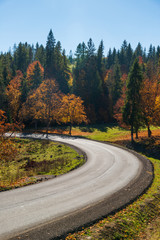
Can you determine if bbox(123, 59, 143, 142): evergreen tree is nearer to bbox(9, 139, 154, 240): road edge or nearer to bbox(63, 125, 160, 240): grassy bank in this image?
bbox(9, 139, 154, 240): road edge

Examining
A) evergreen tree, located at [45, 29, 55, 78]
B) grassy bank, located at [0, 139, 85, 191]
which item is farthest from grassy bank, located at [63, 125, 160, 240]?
evergreen tree, located at [45, 29, 55, 78]

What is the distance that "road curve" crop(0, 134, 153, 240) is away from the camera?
8266mm

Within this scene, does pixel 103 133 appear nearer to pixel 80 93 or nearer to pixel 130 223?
pixel 80 93

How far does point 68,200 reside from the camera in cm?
1088

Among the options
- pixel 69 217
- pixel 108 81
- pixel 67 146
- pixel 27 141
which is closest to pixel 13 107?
pixel 27 141

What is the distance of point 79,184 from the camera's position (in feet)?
44.1

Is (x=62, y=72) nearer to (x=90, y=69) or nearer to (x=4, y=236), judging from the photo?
(x=90, y=69)

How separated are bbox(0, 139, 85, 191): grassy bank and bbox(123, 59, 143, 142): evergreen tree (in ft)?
39.8

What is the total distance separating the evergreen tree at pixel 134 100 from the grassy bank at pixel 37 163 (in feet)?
39.8

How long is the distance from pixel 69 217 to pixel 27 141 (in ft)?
Result: 89.8

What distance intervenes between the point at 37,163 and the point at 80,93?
48131mm

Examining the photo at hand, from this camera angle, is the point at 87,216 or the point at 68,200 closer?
the point at 87,216

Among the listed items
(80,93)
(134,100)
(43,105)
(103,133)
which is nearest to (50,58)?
(80,93)

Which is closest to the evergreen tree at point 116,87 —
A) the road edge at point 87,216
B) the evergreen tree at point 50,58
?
the evergreen tree at point 50,58
